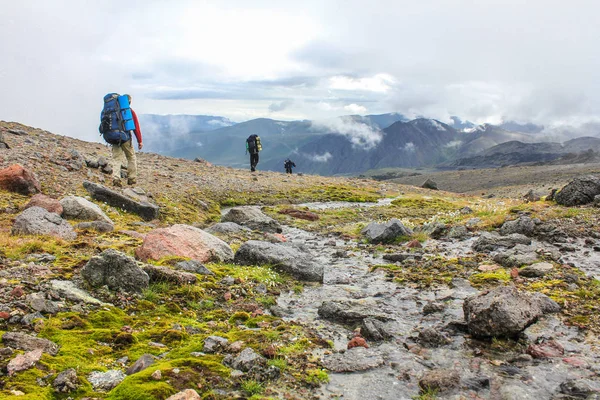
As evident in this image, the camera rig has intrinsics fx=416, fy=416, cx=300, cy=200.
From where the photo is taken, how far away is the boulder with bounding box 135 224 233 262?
1184 cm

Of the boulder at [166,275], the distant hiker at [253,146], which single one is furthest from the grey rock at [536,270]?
the distant hiker at [253,146]

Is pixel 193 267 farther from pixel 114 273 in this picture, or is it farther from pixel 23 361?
pixel 23 361

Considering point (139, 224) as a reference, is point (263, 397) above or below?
below

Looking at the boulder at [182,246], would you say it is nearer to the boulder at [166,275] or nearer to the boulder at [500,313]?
the boulder at [166,275]

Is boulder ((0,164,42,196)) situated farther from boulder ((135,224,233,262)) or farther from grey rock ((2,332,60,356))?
grey rock ((2,332,60,356))

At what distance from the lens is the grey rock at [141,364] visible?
643cm

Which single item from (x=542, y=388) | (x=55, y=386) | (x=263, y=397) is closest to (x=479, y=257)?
(x=542, y=388)

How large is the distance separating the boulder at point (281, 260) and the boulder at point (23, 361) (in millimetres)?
7466

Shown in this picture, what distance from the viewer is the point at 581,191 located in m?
21.7

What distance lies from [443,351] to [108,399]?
19.6 feet

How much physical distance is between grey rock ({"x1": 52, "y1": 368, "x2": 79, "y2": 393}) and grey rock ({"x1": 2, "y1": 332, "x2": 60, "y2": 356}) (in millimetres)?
838

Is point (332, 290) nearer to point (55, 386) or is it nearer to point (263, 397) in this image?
point (263, 397)

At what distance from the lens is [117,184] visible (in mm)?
23609

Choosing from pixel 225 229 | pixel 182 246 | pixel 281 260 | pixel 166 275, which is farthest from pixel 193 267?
pixel 225 229
